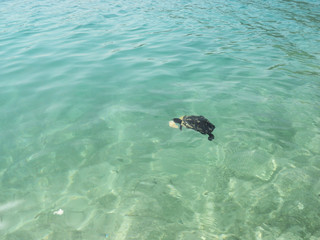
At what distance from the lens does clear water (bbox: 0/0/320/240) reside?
12.5 feet

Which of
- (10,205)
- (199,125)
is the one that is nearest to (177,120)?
(199,125)

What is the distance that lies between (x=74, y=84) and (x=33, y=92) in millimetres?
1236

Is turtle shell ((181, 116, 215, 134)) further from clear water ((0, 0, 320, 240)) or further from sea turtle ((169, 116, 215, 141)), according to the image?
clear water ((0, 0, 320, 240))

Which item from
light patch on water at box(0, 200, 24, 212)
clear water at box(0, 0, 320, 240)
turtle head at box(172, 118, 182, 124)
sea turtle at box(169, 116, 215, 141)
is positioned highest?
sea turtle at box(169, 116, 215, 141)

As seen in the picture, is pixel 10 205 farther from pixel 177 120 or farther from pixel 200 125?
pixel 200 125

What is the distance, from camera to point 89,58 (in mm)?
9922

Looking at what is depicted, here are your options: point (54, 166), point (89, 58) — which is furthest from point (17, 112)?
point (89, 58)

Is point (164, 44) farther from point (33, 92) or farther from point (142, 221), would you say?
point (142, 221)

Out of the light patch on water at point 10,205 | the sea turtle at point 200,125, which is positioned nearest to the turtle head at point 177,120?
the sea turtle at point 200,125

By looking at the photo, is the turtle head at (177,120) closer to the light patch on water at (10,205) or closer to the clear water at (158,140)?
the clear water at (158,140)

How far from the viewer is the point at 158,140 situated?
215 inches

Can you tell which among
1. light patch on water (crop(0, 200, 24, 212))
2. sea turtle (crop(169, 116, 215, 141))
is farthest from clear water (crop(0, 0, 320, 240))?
sea turtle (crop(169, 116, 215, 141))

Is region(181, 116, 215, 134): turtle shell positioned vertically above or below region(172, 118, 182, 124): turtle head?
above

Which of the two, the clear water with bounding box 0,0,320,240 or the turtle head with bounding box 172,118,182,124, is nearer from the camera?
the clear water with bounding box 0,0,320,240
